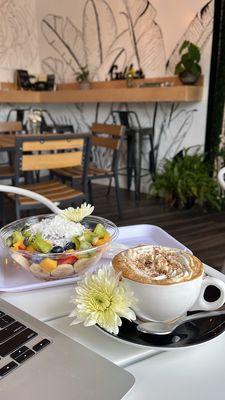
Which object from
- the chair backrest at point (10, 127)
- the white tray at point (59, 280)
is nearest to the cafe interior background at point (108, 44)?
the chair backrest at point (10, 127)

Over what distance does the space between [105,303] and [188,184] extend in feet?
11.3

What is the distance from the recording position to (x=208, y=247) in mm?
2961

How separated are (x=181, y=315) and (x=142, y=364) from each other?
10 cm

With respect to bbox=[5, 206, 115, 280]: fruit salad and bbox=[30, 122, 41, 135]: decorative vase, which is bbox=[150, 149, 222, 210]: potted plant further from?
bbox=[5, 206, 115, 280]: fruit salad

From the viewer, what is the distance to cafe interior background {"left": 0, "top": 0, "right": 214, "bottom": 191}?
411cm

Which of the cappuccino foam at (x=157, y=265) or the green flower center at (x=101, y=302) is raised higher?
the cappuccino foam at (x=157, y=265)

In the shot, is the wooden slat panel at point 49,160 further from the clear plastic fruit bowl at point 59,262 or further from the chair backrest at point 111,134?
the clear plastic fruit bowl at point 59,262

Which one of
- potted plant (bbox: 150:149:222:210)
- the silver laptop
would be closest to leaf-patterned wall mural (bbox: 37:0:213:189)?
potted plant (bbox: 150:149:222:210)

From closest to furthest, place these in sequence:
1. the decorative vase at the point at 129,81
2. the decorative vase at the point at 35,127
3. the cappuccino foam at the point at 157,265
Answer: the cappuccino foam at the point at 157,265 → the decorative vase at the point at 35,127 → the decorative vase at the point at 129,81

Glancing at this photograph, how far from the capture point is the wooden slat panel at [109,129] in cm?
337

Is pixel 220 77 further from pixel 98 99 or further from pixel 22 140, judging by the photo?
pixel 22 140

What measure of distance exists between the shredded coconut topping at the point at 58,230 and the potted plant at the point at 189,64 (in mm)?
3517

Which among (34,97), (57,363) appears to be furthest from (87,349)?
(34,97)

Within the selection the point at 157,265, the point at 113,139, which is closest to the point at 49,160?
the point at 113,139
